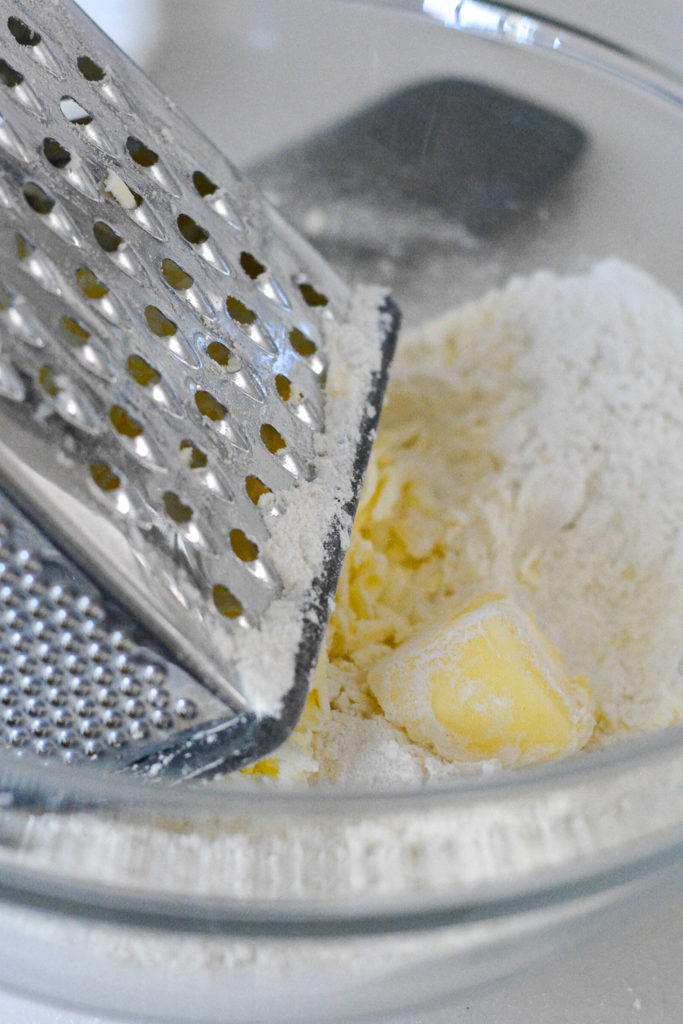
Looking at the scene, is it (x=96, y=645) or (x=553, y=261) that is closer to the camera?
(x=96, y=645)

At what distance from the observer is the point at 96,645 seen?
0.56m

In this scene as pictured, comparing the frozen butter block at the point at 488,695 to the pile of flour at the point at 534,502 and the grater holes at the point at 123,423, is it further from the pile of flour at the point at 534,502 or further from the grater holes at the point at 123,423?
the grater holes at the point at 123,423

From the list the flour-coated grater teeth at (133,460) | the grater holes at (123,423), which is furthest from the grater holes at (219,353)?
the grater holes at (123,423)

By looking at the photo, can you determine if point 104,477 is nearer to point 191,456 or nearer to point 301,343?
point 191,456

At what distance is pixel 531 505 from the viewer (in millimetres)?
835

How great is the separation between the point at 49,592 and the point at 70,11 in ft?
1.38

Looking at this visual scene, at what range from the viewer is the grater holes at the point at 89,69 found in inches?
25.5

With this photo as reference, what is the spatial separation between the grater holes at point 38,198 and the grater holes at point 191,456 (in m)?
0.16

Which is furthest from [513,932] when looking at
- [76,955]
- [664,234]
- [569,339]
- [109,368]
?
[664,234]

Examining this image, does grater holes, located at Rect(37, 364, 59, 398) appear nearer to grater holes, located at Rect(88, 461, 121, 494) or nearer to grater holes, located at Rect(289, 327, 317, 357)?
grater holes, located at Rect(88, 461, 121, 494)

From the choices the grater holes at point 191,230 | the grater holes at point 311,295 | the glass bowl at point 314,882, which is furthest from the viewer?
the grater holes at point 311,295

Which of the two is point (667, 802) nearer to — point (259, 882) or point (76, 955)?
point (259, 882)

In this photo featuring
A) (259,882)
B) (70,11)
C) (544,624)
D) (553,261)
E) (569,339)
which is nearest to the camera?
(259,882)

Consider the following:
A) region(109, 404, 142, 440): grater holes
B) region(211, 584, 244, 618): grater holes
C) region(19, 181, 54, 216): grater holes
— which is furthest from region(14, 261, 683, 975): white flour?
region(19, 181, 54, 216): grater holes
